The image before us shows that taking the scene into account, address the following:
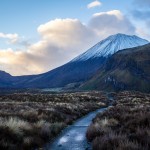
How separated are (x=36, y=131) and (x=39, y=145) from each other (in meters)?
2.20

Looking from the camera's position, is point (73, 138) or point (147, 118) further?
point (147, 118)

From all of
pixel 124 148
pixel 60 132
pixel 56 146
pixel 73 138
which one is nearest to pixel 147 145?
pixel 124 148

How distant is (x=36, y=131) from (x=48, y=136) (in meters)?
0.74

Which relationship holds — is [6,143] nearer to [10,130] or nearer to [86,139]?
[10,130]

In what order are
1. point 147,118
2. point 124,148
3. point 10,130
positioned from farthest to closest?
point 147,118 → point 10,130 → point 124,148

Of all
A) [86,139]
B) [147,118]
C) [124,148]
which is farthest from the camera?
[147,118]

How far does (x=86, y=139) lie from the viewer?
645 inches

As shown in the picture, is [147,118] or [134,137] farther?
[147,118]

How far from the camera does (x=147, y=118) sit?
60.8 feet

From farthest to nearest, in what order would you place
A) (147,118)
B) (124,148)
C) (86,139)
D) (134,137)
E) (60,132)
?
(60,132) → (147,118) → (86,139) → (134,137) → (124,148)

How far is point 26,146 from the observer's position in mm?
13555

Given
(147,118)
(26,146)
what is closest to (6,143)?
(26,146)

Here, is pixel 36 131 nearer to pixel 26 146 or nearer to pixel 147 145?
pixel 26 146

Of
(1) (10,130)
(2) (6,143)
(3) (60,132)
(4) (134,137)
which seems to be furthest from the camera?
(3) (60,132)
